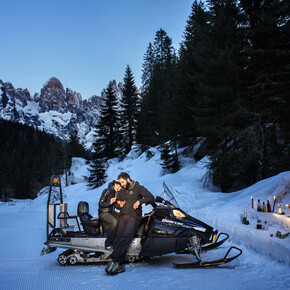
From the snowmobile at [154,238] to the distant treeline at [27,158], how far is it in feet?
87.4

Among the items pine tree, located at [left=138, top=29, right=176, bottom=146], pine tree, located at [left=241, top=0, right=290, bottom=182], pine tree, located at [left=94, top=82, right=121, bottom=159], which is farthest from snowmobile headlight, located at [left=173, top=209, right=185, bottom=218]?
pine tree, located at [left=94, top=82, right=121, bottom=159]

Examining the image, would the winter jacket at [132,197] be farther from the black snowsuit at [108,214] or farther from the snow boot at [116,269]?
the snow boot at [116,269]

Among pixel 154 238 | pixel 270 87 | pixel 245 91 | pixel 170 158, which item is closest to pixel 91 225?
pixel 154 238

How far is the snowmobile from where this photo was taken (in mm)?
3514

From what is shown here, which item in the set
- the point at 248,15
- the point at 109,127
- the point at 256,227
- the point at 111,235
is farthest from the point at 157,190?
the point at 109,127

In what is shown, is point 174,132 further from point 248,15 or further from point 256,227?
point 256,227

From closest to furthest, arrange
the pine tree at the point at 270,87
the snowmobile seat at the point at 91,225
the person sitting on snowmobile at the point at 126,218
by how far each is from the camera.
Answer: the person sitting on snowmobile at the point at 126,218, the snowmobile seat at the point at 91,225, the pine tree at the point at 270,87

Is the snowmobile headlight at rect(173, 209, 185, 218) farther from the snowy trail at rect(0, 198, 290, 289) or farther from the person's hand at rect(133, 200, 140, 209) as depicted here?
the snowy trail at rect(0, 198, 290, 289)

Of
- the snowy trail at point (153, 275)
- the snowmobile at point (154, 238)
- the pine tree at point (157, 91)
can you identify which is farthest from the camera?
the pine tree at point (157, 91)

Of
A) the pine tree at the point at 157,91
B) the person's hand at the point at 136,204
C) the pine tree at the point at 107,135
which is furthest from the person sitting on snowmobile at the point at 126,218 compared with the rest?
the pine tree at the point at 107,135

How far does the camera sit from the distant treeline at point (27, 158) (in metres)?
32.2

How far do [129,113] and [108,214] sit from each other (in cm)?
2694

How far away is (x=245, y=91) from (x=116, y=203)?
7961 millimetres

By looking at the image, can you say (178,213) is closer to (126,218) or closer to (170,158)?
(126,218)
